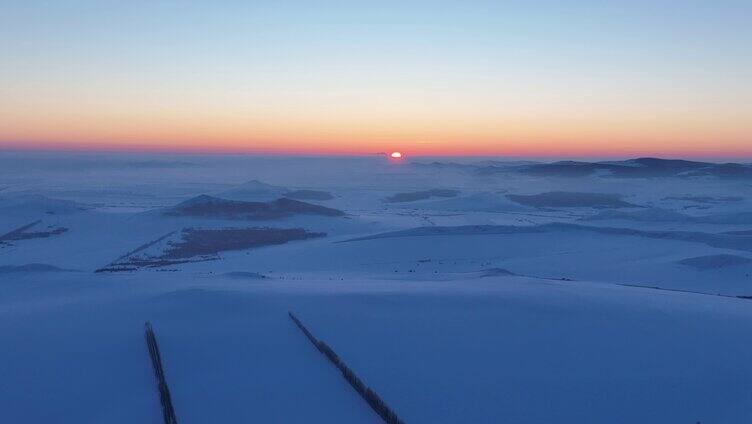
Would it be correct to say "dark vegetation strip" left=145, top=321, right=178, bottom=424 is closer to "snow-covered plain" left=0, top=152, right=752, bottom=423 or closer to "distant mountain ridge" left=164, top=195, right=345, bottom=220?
"snow-covered plain" left=0, top=152, right=752, bottom=423

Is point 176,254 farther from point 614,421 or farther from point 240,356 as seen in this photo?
point 614,421

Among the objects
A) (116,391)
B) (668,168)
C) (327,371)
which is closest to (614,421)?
→ (327,371)

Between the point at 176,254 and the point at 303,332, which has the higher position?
the point at 303,332

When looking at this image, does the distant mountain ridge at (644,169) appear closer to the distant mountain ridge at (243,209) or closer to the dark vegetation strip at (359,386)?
the distant mountain ridge at (243,209)

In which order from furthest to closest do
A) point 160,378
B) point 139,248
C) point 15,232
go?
point 15,232 → point 139,248 → point 160,378

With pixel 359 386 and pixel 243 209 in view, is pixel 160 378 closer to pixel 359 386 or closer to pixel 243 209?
pixel 359 386

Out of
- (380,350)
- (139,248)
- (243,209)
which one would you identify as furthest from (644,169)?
(380,350)
